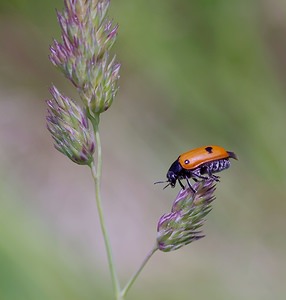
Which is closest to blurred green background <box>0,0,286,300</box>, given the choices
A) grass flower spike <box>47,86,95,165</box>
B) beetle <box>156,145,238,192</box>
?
beetle <box>156,145,238,192</box>

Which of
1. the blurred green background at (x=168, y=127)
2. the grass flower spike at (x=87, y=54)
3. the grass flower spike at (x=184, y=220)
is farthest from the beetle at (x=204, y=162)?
the blurred green background at (x=168, y=127)

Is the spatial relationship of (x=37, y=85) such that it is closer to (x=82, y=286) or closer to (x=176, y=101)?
(x=176, y=101)

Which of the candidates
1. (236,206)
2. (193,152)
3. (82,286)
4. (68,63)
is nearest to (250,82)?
(236,206)

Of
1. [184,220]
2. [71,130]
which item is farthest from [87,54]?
[184,220]

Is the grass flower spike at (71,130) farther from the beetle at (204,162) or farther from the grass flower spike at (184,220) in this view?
the beetle at (204,162)

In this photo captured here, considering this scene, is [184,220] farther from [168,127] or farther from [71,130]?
[168,127]

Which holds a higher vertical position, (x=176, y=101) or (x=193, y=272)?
(x=176, y=101)

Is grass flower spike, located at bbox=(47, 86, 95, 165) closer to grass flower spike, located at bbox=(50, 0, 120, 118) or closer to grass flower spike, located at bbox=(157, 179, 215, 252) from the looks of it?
grass flower spike, located at bbox=(50, 0, 120, 118)
